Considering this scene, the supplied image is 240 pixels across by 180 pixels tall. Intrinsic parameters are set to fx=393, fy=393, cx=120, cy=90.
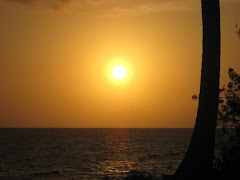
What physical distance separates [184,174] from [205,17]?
677 cm

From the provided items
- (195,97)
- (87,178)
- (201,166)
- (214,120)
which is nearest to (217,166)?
(201,166)

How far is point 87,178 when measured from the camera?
38688mm

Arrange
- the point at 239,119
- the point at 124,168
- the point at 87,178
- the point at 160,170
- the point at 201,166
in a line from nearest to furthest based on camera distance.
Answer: the point at 201,166 < the point at 239,119 < the point at 87,178 < the point at 160,170 < the point at 124,168

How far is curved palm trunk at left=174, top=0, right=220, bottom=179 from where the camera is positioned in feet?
53.4

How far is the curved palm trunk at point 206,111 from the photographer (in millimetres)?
16281

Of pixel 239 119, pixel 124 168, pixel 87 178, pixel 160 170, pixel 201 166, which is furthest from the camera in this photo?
pixel 124 168

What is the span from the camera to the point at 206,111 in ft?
53.9

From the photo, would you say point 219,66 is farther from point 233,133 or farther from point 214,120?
point 233,133

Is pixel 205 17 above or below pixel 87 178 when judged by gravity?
above

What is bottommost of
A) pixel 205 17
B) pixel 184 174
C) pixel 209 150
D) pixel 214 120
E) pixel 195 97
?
pixel 184 174

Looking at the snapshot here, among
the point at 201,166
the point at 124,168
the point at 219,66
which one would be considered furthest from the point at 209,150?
the point at 124,168

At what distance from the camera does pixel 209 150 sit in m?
16.3

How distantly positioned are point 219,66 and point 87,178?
987 inches

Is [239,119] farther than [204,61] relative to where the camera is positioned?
Yes
